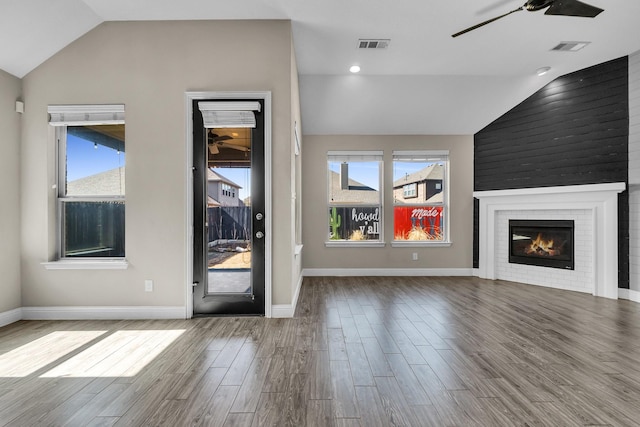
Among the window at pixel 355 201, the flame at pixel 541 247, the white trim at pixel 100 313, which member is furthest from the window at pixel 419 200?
the white trim at pixel 100 313

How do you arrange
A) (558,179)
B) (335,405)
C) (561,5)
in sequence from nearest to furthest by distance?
(335,405)
(561,5)
(558,179)

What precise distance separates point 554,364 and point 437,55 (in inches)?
143

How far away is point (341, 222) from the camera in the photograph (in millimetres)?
6184

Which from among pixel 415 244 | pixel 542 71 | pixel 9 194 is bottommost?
pixel 415 244

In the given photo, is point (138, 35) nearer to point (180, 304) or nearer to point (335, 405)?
point (180, 304)

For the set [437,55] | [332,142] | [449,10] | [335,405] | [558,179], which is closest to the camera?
[335,405]

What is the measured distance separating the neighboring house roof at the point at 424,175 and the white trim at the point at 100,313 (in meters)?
4.28

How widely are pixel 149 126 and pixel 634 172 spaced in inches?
236

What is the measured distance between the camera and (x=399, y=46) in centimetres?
402

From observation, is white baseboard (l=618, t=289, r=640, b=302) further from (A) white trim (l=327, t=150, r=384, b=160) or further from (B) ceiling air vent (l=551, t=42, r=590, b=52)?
(A) white trim (l=327, t=150, r=384, b=160)

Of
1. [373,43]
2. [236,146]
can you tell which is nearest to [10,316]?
[236,146]

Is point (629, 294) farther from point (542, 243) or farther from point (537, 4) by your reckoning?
point (537, 4)

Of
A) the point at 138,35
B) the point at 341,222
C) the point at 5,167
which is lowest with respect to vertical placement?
the point at 341,222

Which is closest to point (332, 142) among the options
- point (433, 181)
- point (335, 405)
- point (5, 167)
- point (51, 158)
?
point (433, 181)
